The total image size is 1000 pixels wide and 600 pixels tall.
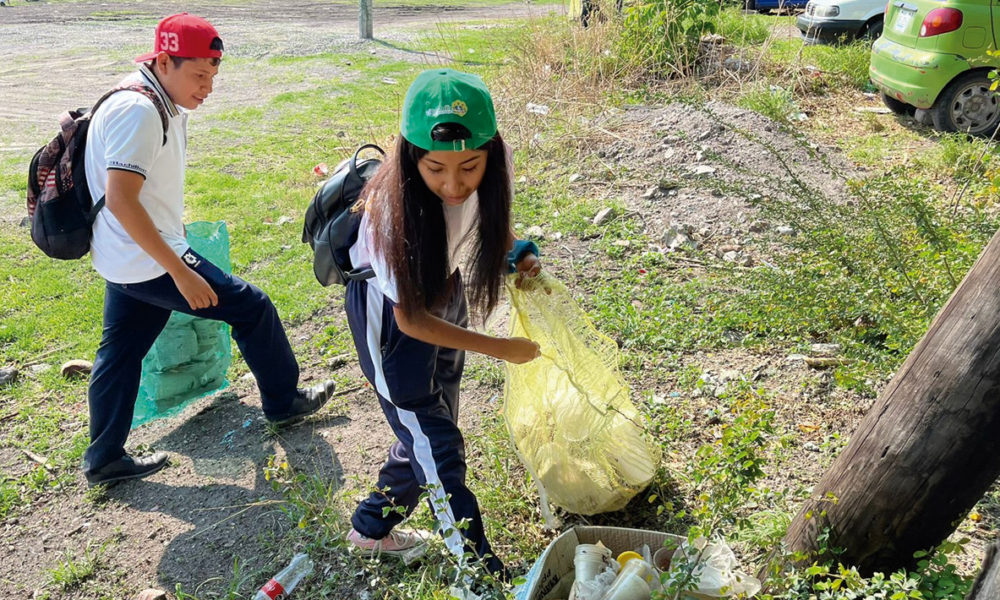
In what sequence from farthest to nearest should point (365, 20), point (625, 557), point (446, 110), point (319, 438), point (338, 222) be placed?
point (365, 20) < point (319, 438) < point (338, 222) < point (625, 557) < point (446, 110)

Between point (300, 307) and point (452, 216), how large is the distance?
2809 mm

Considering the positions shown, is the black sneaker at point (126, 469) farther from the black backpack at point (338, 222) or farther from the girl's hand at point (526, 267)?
the girl's hand at point (526, 267)

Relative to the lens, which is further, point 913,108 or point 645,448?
point 913,108

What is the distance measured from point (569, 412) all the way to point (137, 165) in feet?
5.90

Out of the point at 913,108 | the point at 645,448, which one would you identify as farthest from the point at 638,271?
the point at 913,108

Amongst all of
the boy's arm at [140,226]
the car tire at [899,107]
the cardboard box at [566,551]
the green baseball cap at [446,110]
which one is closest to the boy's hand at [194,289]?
the boy's arm at [140,226]

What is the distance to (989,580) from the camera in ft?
4.86

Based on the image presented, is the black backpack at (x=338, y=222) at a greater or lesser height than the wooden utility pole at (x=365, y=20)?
greater

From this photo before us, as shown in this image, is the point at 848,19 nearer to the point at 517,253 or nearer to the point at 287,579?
the point at 517,253

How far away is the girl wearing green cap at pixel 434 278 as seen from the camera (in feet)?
6.63

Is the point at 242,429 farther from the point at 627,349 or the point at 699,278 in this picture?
the point at 699,278

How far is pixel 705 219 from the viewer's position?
523 centimetres

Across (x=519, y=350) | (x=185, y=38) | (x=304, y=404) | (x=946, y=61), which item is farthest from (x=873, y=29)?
(x=519, y=350)

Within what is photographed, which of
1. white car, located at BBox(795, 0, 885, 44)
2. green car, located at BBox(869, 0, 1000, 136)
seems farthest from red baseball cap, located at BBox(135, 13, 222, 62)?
white car, located at BBox(795, 0, 885, 44)
